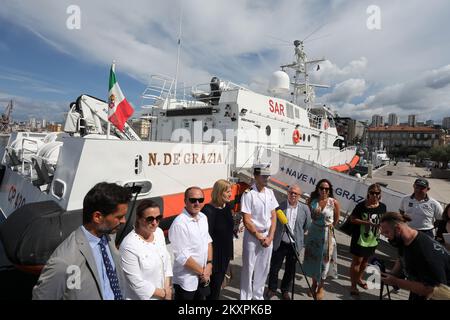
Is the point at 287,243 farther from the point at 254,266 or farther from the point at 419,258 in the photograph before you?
the point at 419,258

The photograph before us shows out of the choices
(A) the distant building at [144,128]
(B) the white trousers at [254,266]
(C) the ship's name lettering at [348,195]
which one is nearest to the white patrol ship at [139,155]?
(A) the distant building at [144,128]

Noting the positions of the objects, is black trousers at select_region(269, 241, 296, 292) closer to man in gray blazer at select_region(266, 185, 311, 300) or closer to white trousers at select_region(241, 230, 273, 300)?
man in gray blazer at select_region(266, 185, 311, 300)

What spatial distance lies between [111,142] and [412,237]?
12.2 feet

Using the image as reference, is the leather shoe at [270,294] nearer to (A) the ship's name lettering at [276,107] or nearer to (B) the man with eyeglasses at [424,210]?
(B) the man with eyeglasses at [424,210]

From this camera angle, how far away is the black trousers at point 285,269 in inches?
144

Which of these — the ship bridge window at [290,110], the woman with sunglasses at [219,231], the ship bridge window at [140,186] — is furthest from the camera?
the ship bridge window at [290,110]

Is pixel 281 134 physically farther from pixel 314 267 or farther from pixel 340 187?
pixel 314 267

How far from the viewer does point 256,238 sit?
334 centimetres

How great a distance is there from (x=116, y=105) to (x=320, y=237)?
380 centimetres

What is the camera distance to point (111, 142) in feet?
12.0

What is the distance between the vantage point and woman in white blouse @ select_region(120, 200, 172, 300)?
2.03 metres

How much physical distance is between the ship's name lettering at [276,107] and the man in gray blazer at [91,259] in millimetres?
8276

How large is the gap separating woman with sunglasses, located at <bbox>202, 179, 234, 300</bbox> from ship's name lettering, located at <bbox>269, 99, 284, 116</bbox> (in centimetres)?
690
